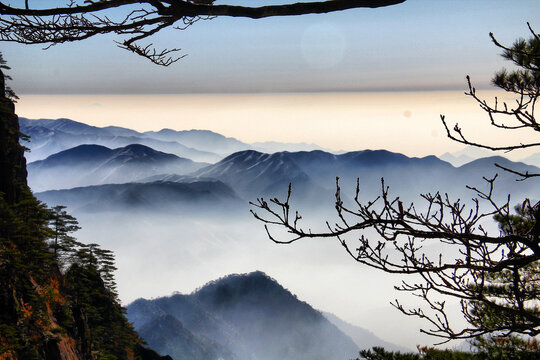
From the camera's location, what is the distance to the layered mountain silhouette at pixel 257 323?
169500 mm

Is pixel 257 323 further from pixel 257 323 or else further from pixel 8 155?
pixel 8 155

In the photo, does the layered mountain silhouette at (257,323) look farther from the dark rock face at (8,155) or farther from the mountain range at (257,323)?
the dark rock face at (8,155)

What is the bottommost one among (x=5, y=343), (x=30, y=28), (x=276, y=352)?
(x=276, y=352)

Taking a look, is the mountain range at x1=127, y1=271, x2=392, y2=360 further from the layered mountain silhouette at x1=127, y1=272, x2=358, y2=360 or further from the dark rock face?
the dark rock face

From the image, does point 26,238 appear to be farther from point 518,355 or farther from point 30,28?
point 518,355

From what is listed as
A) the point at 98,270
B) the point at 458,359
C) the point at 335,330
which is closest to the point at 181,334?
the point at 335,330

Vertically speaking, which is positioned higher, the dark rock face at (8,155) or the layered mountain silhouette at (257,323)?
the dark rock face at (8,155)

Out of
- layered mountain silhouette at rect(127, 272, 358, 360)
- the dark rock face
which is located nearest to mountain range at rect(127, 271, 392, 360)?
layered mountain silhouette at rect(127, 272, 358, 360)

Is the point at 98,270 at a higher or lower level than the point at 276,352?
higher

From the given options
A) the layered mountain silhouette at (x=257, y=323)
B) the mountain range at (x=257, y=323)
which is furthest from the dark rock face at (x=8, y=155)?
the mountain range at (x=257, y=323)

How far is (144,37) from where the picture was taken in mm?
4875

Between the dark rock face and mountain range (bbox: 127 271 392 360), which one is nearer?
the dark rock face

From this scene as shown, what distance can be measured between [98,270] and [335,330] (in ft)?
555

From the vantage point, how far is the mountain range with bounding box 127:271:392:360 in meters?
170
